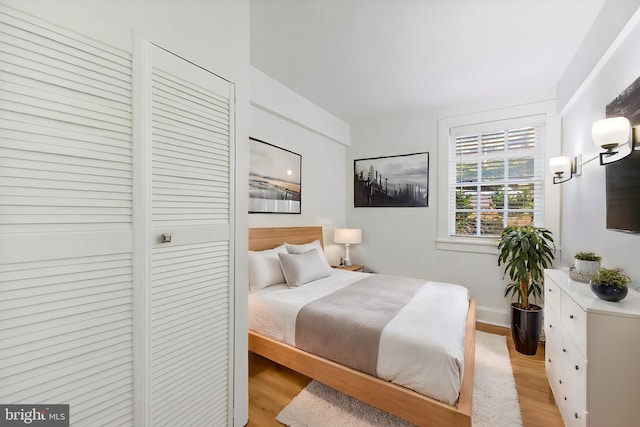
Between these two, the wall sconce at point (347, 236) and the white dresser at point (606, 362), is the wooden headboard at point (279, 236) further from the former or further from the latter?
the white dresser at point (606, 362)

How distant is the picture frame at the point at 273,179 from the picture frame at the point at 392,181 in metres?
1.20

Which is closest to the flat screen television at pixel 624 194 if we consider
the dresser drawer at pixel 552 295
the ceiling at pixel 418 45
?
the dresser drawer at pixel 552 295

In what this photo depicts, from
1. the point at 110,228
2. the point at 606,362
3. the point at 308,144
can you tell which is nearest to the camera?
the point at 110,228

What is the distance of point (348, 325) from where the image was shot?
187cm

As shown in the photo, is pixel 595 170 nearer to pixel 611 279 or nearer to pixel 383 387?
pixel 611 279

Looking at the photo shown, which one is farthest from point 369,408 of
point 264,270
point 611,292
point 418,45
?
point 418,45

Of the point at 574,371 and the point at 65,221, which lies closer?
the point at 65,221

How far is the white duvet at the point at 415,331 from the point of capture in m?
1.50

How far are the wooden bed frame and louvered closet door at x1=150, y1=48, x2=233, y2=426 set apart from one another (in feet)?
1.89

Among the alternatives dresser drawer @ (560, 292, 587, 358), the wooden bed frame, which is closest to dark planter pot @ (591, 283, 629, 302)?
dresser drawer @ (560, 292, 587, 358)

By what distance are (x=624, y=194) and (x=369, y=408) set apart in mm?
1980

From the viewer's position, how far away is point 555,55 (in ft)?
7.93

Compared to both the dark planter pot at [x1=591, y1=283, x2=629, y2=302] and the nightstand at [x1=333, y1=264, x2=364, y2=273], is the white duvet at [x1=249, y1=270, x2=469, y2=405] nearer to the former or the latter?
the dark planter pot at [x1=591, y1=283, x2=629, y2=302]

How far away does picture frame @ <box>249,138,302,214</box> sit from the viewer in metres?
2.90
